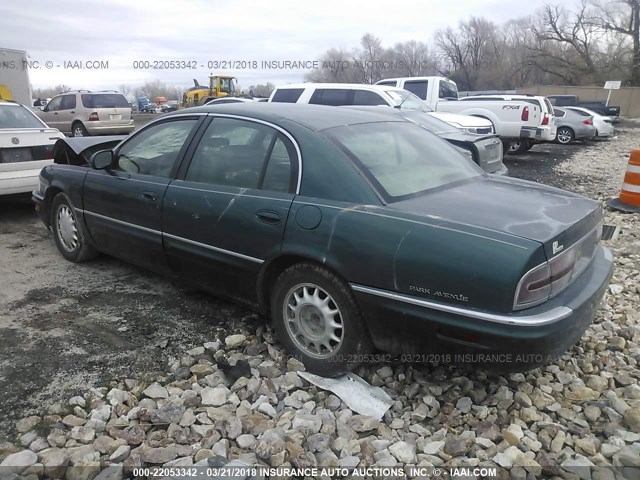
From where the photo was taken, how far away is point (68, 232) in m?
4.84

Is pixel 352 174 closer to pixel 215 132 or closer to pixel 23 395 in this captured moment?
pixel 215 132

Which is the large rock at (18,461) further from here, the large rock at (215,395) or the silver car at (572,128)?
the silver car at (572,128)

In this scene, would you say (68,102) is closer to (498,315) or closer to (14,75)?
(14,75)

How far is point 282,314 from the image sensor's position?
10.3 feet

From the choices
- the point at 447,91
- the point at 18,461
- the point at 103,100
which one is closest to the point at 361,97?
the point at 447,91

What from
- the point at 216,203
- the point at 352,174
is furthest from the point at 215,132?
the point at 352,174

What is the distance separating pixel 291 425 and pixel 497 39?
78.5 metres

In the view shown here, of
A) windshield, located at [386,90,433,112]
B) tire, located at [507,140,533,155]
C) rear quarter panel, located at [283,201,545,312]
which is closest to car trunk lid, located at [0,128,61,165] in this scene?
rear quarter panel, located at [283,201,545,312]

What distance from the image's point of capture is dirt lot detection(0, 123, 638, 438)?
9.81ft

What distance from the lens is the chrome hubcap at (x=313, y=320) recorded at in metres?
2.90

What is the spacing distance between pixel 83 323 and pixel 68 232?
1523 millimetres

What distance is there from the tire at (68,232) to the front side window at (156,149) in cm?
89

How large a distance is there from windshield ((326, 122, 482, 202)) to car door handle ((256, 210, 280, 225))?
0.58 meters

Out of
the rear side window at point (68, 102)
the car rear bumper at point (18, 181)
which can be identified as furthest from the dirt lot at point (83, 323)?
the rear side window at point (68, 102)
